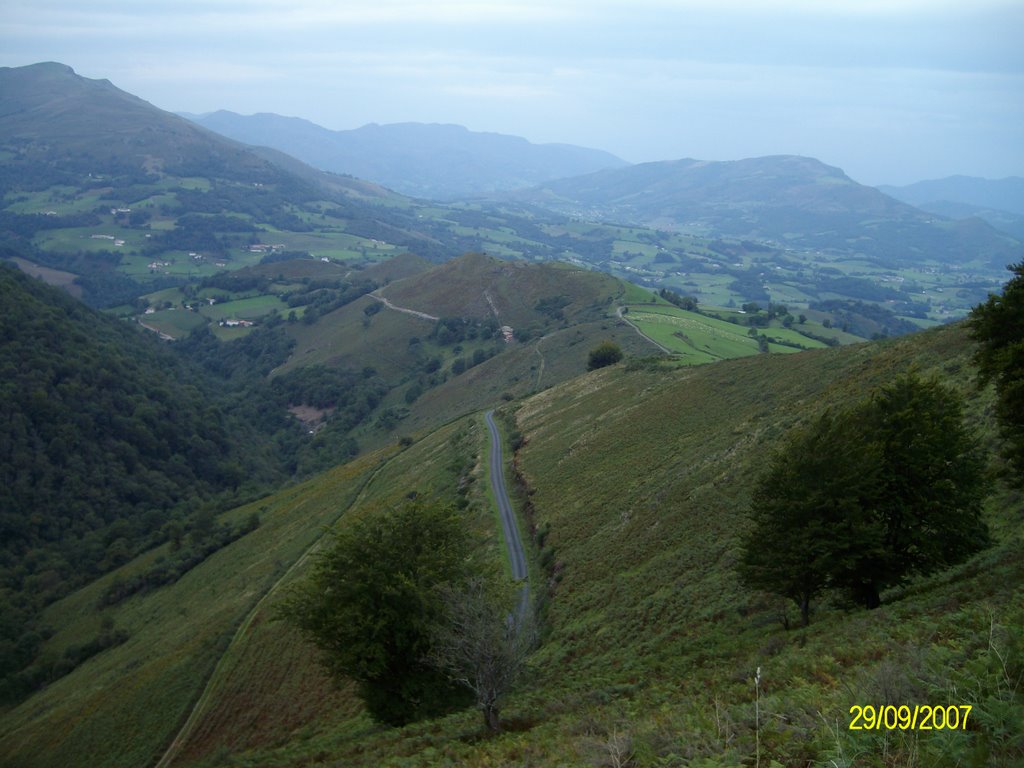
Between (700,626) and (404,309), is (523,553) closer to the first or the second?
(700,626)

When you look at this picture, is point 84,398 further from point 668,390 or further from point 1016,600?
point 1016,600

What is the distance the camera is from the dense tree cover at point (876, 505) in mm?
16672

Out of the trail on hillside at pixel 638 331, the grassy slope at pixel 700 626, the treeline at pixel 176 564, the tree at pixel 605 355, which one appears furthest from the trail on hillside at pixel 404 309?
the grassy slope at pixel 700 626

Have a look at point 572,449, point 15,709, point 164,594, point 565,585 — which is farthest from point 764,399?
point 15,709

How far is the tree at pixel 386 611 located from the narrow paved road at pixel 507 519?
4.32 m

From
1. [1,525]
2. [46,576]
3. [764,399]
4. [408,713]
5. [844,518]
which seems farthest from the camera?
[1,525]

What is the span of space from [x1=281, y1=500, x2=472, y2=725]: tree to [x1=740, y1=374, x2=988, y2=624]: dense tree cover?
9.39 meters

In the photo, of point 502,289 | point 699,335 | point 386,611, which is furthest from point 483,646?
point 502,289

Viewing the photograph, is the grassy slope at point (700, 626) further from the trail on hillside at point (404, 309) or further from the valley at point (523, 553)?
the trail on hillside at point (404, 309)

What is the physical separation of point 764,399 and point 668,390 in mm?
10131

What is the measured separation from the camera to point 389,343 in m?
141

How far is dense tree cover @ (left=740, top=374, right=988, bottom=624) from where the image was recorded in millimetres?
16672

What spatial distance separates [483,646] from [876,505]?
10739 millimetres

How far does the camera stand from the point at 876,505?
17156mm
